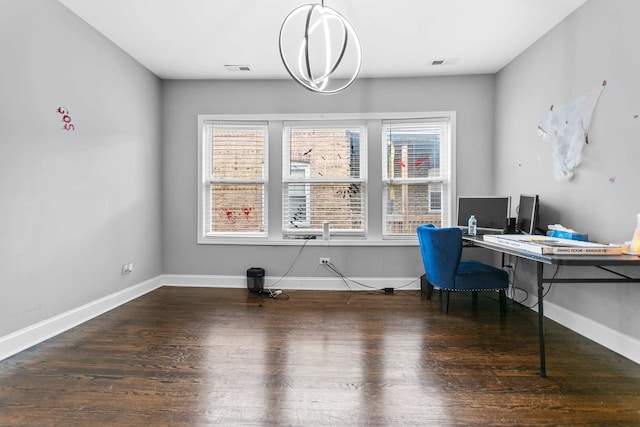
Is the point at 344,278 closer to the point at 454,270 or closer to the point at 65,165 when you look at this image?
the point at 454,270

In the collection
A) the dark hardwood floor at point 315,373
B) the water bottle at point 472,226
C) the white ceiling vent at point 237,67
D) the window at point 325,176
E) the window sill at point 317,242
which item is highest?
the white ceiling vent at point 237,67

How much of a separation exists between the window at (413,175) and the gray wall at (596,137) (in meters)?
0.96

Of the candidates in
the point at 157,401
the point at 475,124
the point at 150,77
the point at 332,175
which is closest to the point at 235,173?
the point at 332,175

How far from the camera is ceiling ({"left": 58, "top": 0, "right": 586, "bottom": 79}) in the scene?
2.70 m

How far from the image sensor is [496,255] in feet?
13.0

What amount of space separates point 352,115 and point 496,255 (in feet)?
8.51

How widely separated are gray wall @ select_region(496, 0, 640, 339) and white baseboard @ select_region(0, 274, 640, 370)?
0.08 meters

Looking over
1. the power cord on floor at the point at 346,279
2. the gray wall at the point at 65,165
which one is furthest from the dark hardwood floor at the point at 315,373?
the power cord on floor at the point at 346,279

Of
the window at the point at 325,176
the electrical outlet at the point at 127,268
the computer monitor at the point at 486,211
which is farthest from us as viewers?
the window at the point at 325,176

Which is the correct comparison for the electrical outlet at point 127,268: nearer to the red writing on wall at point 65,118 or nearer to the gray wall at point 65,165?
the gray wall at point 65,165

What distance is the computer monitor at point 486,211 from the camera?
11.1 feet

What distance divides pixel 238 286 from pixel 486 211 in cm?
323

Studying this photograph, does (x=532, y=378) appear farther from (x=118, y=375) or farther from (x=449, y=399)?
(x=118, y=375)

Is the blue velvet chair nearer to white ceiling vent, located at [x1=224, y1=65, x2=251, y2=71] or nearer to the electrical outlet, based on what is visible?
white ceiling vent, located at [x1=224, y1=65, x2=251, y2=71]
